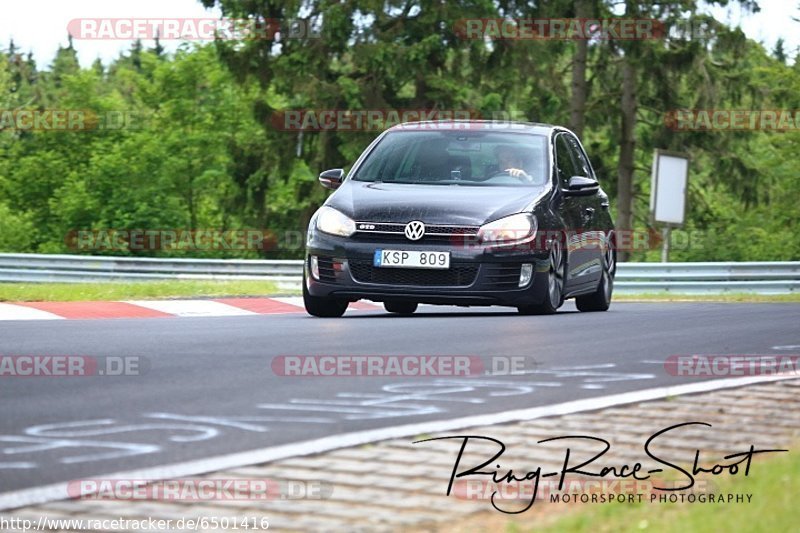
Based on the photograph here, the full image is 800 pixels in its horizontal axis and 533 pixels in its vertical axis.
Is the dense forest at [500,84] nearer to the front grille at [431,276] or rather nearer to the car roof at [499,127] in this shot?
the car roof at [499,127]

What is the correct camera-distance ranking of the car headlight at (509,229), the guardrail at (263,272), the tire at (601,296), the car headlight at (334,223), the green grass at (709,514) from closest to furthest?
the green grass at (709,514), the car headlight at (509,229), the car headlight at (334,223), the tire at (601,296), the guardrail at (263,272)

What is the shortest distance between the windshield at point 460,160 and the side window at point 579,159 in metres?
1.11

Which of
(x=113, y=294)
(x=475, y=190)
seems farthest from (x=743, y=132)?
(x=475, y=190)

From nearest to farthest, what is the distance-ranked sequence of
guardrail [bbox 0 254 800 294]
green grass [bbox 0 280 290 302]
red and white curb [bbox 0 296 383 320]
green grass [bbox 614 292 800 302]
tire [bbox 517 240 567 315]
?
tire [bbox 517 240 567 315]
red and white curb [bbox 0 296 383 320]
green grass [bbox 0 280 290 302]
green grass [bbox 614 292 800 302]
guardrail [bbox 0 254 800 294]

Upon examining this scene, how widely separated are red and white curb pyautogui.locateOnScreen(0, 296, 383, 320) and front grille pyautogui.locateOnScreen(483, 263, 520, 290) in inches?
131

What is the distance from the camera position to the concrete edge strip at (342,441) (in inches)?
209

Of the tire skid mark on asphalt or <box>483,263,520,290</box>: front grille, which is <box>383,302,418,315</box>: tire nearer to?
<box>483,263,520,290</box>: front grille

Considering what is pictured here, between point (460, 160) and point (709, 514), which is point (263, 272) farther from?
point (709, 514)

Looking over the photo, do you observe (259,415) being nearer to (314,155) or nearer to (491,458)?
(491,458)

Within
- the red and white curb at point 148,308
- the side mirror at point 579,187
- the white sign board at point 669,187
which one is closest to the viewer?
the side mirror at point 579,187

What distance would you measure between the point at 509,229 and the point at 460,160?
1380 millimetres

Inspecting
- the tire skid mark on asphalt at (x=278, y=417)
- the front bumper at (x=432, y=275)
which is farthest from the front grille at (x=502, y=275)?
the tire skid mark on asphalt at (x=278, y=417)

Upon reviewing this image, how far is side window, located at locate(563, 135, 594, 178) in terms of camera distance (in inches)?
624

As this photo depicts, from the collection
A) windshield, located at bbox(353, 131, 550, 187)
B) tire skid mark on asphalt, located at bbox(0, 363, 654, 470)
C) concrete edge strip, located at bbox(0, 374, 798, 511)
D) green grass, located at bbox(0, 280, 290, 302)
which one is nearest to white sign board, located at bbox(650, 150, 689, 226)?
green grass, located at bbox(0, 280, 290, 302)
